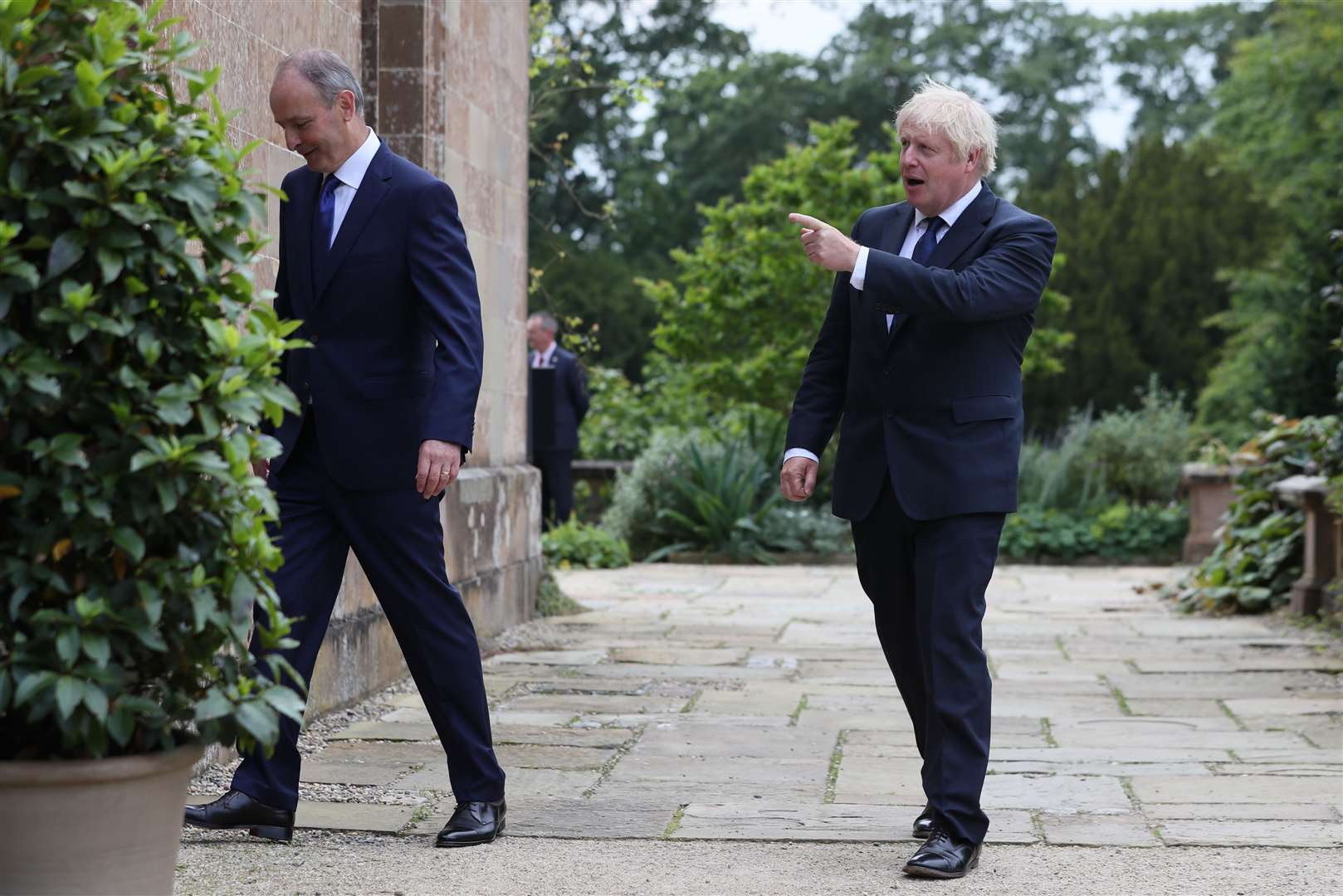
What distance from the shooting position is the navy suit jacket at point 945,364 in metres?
3.81

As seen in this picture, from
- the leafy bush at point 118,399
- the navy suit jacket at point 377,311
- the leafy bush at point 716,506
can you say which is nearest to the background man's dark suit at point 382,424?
the navy suit jacket at point 377,311

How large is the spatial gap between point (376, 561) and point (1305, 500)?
6.20 m

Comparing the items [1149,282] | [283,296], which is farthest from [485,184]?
[1149,282]

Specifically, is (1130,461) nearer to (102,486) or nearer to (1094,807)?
(1094,807)

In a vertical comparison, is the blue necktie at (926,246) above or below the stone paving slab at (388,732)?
above

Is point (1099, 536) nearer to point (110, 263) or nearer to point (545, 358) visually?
point (545, 358)

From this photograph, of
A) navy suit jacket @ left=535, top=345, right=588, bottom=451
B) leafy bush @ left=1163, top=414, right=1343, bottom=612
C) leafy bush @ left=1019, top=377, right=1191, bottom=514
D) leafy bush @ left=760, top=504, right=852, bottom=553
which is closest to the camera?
leafy bush @ left=1163, top=414, right=1343, bottom=612

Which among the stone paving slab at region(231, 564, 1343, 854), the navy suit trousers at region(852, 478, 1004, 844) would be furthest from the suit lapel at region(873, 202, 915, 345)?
the stone paving slab at region(231, 564, 1343, 854)

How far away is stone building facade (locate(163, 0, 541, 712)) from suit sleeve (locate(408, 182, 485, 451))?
1.04 metres

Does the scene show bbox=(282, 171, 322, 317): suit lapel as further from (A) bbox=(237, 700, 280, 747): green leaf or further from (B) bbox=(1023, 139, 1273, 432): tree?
(B) bbox=(1023, 139, 1273, 432): tree

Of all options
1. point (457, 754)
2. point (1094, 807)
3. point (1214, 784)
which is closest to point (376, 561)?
point (457, 754)

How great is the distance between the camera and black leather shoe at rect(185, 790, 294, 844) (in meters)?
4.02

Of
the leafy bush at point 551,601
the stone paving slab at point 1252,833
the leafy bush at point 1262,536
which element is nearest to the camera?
the stone paving slab at point 1252,833

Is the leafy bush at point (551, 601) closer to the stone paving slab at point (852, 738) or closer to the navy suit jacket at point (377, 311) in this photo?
the stone paving slab at point (852, 738)
